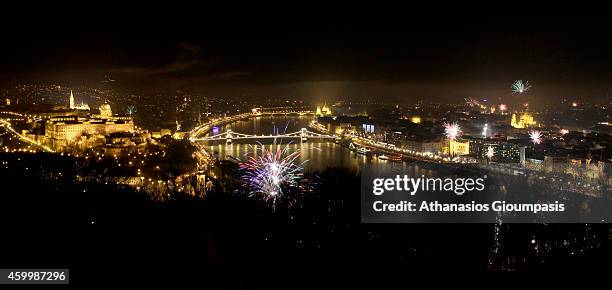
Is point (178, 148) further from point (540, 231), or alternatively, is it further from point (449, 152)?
point (540, 231)

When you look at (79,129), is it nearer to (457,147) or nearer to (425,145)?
(425,145)

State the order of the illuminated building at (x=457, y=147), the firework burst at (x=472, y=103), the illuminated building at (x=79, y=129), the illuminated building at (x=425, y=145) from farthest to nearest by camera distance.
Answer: the firework burst at (x=472, y=103) → the illuminated building at (x=425, y=145) → the illuminated building at (x=457, y=147) → the illuminated building at (x=79, y=129)

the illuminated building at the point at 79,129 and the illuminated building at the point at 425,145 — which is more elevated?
the illuminated building at the point at 79,129

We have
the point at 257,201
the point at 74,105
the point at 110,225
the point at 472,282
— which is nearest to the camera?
the point at 472,282

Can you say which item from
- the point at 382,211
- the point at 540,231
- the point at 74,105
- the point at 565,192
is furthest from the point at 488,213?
the point at 74,105

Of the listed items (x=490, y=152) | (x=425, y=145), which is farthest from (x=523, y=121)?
(x=490, y=152)

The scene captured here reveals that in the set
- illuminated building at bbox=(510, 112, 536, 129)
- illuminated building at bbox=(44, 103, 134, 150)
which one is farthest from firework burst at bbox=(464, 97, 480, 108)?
illuminated building at bbox=(44, 103, 134, 150)

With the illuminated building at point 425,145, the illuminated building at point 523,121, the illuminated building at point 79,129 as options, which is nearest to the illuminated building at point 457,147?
the illuminated building at point 425,145

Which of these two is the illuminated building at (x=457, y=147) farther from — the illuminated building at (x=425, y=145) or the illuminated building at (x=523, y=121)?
the illuminated building at (x=523, y=121)

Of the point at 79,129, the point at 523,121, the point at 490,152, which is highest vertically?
the point at 523,121
